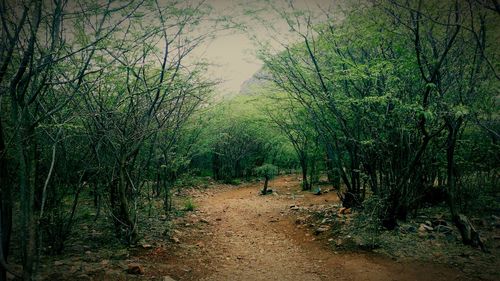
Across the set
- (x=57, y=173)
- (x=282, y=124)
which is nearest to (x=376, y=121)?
(x=57, y=173)

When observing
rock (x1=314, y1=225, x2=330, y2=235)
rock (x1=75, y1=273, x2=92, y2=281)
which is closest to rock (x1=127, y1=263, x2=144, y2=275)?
rock (x1=75, y1=273, x2=92, y2=281)

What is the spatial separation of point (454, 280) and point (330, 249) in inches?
91.7

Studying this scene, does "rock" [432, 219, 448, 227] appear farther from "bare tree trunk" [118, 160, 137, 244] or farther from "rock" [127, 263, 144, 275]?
"bare tree trunk" [118, 160, 137, 244]

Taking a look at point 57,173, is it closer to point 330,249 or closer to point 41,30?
point 41,30

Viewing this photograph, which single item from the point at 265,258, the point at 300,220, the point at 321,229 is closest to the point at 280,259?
the point at 265,258

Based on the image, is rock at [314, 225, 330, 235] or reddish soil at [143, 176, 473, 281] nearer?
reddish soil at [143, 176, 473, 281]

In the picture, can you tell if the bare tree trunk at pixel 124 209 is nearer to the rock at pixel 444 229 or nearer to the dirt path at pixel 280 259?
the dirt path at pixel 280 259

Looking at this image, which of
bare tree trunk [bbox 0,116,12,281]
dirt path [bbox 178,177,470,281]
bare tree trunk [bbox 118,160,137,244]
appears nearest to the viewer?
bare tree trunk [bbox 0,116,12,281]

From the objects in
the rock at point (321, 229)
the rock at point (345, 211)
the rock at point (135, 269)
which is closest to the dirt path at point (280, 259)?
the rock at point (321, 229)

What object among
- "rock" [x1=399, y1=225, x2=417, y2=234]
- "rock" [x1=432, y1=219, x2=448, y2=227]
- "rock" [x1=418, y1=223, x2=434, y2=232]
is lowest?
"rock" [x1=399, y1=225, x2=417, y2=234]

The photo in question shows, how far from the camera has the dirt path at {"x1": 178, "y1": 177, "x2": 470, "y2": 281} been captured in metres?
4.74

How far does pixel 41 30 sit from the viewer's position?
12.6 ft

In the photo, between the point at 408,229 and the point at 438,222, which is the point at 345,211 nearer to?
the point at 408,229

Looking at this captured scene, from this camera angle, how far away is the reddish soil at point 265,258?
4781mm
